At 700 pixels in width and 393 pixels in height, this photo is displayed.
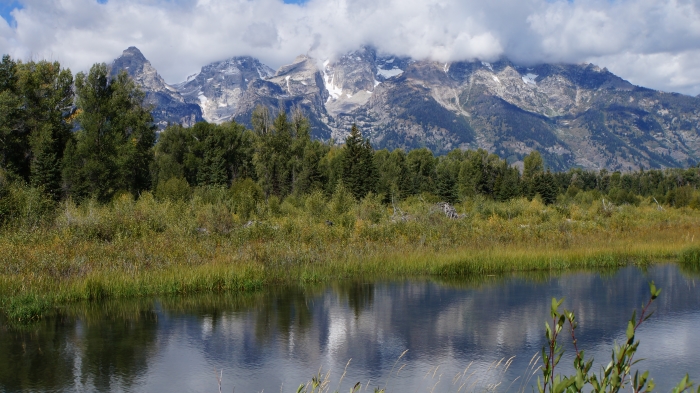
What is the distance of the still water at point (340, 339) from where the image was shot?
11.3 metres

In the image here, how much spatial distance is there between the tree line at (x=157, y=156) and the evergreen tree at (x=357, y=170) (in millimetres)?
139

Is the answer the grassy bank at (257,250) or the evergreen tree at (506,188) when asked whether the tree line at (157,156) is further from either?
the grassy bank at (257,250)

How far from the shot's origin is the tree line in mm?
54844

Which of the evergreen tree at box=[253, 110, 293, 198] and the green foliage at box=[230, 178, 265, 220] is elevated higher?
the evergreen tree at box=[253, 110, 293, 198]

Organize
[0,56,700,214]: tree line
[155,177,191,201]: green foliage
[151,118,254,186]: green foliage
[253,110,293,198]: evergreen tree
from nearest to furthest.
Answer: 1. [155,177,191,201]: green foliage
2. [0,56,700,214]: tree line
3. [151,118,254,186]: green foliage
4. [253,110,293,198]: evergreen tree

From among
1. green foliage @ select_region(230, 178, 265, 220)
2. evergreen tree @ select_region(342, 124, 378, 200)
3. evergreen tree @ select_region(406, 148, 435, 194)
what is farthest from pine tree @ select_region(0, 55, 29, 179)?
evergreen tree @ select_region(406, 148, 435, 194)

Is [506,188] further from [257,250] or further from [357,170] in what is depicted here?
[257,250]

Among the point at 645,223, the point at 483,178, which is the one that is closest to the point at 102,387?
the point at 645,223

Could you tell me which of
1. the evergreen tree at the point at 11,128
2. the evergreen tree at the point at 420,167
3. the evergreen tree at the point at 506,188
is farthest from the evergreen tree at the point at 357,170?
the evergreen tree at the point at 11,128

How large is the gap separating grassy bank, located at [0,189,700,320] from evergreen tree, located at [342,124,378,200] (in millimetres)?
36974

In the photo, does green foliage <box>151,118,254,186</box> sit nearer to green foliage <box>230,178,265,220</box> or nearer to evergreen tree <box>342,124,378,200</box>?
evergreen tree <box>342,124,378,200</box>

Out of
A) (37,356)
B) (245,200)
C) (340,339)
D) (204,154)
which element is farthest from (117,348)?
(204,154)

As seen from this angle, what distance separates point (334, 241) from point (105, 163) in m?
36.7

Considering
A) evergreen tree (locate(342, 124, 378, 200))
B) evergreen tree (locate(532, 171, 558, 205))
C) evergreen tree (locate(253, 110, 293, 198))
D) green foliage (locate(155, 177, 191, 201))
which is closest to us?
green foliage (locate(155, 177, 191, 201))
